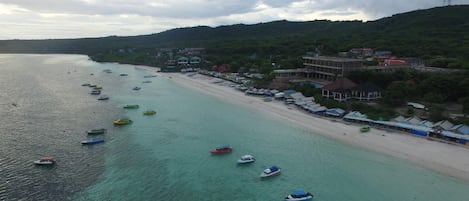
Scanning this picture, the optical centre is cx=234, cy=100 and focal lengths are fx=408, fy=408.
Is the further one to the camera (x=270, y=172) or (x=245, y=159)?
(x=245, y=159)

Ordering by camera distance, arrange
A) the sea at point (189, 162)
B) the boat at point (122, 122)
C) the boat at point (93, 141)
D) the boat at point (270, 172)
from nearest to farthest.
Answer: the sea at point (189, 162) → the boat at point (270, 172) → the boat at point (93, 141) → the boat at point (122, 122)

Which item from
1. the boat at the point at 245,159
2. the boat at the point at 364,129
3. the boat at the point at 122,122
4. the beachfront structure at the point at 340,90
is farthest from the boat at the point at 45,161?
the beachfront structure at the point at 340,90

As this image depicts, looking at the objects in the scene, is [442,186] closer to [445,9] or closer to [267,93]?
[267,93]

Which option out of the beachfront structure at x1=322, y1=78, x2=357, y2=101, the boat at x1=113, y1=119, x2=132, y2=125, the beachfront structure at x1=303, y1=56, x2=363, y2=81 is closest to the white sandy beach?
the beachfront structure at x1=322, y1=78, x2=357, y2=101

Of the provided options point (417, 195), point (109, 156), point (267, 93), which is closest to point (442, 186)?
point (417, 195)

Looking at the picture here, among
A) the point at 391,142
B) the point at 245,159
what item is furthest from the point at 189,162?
the point at 391,142

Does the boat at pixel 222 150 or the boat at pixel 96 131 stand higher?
the boat at pixel 96 131

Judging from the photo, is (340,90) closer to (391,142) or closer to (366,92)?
(366,92)

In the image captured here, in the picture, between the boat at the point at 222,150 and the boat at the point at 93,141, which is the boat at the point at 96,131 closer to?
the boat at the point at 93,141
